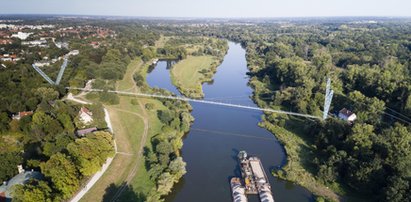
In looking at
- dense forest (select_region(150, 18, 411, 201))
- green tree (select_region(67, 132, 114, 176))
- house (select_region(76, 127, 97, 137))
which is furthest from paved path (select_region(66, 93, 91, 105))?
dense forest (select_region(150, 18, 411, 201))

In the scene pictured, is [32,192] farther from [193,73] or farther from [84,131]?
[193,73]

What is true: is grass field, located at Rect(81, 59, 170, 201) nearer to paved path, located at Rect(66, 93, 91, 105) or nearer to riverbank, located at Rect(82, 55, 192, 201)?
riverbank, located at Rect(82, 55, 192, 201)

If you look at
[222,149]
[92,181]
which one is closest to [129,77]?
[222,149]

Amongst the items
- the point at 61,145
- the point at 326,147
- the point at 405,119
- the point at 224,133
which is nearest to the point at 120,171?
the point at 61,145

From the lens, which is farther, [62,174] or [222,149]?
[222,149]

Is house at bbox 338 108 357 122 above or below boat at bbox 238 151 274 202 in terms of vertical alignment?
above

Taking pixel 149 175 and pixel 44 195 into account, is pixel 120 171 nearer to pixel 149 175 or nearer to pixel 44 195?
pixel 149 175
